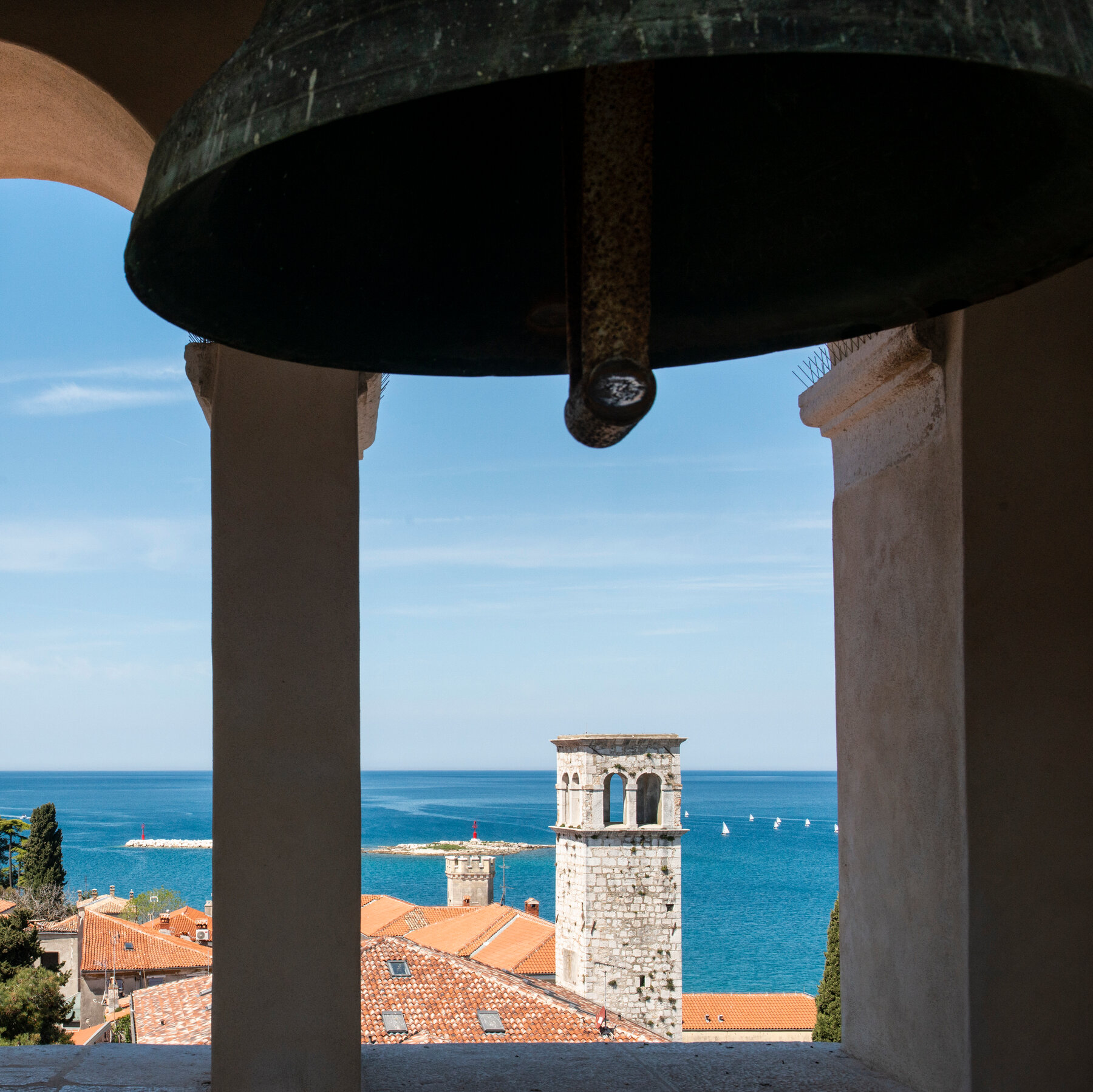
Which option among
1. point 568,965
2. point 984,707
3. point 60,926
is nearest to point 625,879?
point 568,965

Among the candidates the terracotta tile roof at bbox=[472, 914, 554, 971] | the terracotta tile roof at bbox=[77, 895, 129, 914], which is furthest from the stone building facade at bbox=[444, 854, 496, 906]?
the terracotta tile roof at bbox=[77, 895, 129, 914]

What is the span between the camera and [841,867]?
118 inches

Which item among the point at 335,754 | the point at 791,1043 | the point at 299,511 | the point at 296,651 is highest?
the point at 299,511

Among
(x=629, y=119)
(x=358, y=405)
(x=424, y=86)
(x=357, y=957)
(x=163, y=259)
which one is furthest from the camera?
(x=358, y=405)

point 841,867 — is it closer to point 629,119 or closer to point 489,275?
point 489,275

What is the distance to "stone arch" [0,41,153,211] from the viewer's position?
2652 mm

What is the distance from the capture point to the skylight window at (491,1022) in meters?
17.0

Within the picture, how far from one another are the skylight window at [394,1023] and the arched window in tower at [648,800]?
39.1ft

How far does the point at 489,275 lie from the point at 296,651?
123cm

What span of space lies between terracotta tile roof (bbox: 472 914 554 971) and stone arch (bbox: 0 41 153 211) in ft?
109

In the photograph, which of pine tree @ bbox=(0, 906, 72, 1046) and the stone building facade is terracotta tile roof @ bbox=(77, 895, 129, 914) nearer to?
the stone building facade

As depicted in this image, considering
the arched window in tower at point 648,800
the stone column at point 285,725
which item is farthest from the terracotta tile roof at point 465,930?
the stone column at point 285,725

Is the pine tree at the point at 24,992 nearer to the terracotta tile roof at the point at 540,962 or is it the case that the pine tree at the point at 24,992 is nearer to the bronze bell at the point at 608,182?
the bronze bell at the point at 608,182

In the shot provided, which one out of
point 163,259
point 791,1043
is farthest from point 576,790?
point 163,259
